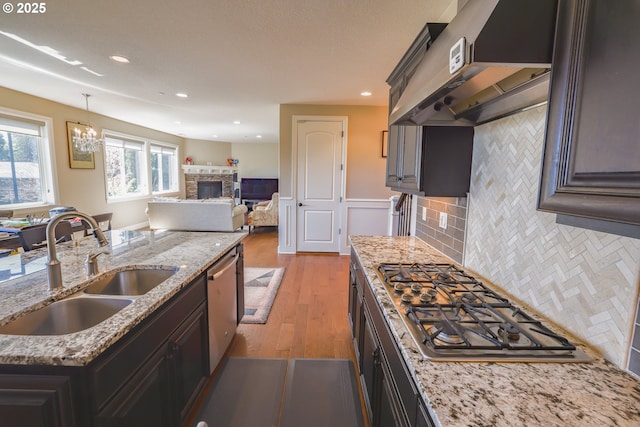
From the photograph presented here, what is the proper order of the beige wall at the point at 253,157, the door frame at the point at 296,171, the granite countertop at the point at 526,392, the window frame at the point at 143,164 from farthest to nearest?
the beige wall at the point at 253,157 < the window frame at the point at 143,164 < the door frame at the point at 296,171 < the granite countertop at the point at 526,392

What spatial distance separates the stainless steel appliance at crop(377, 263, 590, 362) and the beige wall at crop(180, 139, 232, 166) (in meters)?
9.55

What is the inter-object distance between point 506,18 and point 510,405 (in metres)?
0.90

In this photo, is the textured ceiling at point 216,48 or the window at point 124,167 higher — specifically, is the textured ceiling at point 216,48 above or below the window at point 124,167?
above

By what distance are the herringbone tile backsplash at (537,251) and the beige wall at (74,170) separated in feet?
20.0

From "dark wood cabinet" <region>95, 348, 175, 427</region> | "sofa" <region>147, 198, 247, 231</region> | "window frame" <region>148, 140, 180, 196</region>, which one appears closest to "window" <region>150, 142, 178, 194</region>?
"window frame" <region>148, 140, 180, 196</region>

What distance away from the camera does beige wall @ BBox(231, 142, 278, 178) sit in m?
10.1

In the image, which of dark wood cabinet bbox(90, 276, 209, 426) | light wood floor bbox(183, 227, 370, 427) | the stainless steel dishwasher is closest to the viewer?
dark wood cabinet bbox(90, 276, 209, 426)

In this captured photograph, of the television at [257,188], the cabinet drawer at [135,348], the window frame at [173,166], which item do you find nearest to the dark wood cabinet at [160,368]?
the cabinet drawer at [135,348]

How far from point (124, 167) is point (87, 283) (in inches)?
264

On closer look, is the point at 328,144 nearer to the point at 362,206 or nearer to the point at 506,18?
the point at 362,206

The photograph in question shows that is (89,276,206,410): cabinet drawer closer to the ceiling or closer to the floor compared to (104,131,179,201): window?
closer to the floor

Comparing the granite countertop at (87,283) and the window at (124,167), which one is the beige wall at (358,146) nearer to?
the granite countertop at (87,283)

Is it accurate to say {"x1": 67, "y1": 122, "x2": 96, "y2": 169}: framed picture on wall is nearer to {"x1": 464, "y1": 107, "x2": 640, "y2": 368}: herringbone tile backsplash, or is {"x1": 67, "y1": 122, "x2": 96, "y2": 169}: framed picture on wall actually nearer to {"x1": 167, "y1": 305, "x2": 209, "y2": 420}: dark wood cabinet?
{"x1": 167, "y1": 305, "x2": 209, "y2": 420}: dark wood cabinet

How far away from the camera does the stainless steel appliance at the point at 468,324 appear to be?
0.80 meters
